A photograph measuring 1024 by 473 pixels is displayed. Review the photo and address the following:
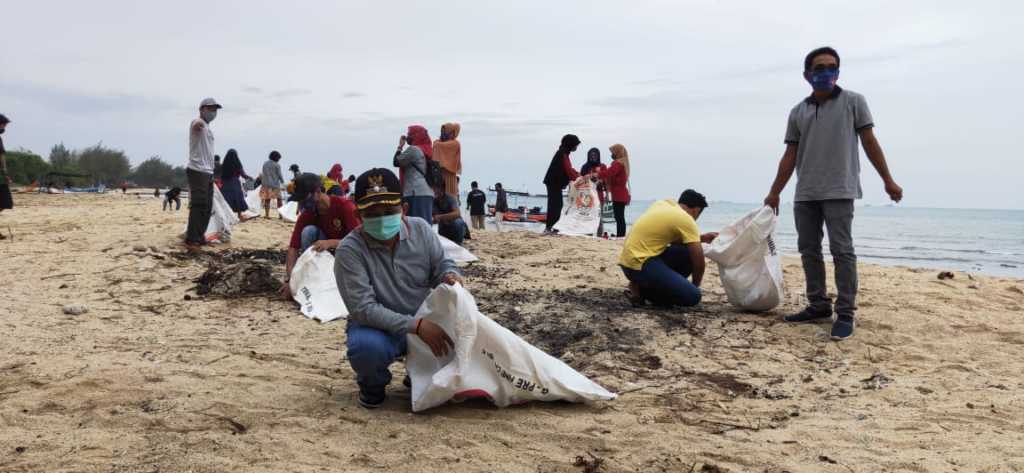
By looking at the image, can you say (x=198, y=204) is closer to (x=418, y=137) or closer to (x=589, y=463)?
(x=418, y=137)

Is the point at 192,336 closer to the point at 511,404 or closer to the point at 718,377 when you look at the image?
the point at 511,404

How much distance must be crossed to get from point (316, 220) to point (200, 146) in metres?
2.64

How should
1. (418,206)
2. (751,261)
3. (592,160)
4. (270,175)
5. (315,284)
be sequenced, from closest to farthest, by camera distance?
(751,261)
(315,284)
(418,206)
(592,160)
(270,175)

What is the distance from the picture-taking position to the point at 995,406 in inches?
122

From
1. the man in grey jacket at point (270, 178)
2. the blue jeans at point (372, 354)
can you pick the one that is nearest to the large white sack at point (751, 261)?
the blue jeans at point (372, 354)

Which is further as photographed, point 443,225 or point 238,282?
point 443,225

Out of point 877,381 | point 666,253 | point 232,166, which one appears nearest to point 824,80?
point 666,253

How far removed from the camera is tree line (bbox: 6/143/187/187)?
32.2 metres

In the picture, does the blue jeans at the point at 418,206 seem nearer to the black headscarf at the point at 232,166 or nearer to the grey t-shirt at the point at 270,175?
the black headscarf at the point at 232,166

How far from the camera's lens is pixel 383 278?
9.93 feet

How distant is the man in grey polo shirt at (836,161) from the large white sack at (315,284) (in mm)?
3226

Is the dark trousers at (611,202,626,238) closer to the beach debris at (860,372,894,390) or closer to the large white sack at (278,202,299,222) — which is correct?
the large white sack at (278,202,299,222)

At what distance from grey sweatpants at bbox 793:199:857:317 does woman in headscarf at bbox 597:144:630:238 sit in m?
5.92

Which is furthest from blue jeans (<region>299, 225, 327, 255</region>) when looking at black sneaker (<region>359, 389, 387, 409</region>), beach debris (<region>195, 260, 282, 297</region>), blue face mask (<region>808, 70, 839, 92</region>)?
blue face mask (<region>808, 70, 839, 92</region>)
